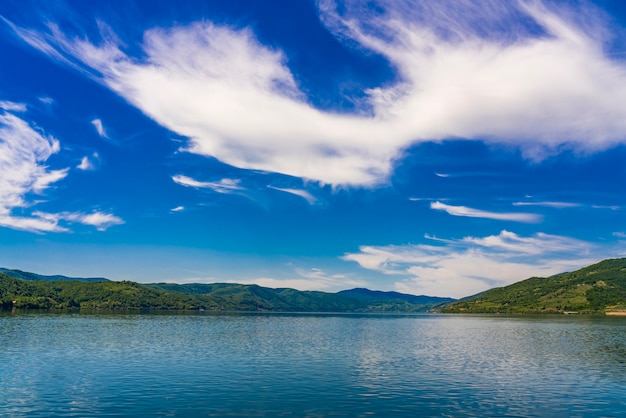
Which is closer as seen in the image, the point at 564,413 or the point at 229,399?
the point at 564,413

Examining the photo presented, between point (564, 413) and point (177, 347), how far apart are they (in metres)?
74.7

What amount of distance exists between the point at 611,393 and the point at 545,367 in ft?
67.9

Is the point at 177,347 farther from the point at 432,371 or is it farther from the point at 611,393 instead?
the point at 611,393

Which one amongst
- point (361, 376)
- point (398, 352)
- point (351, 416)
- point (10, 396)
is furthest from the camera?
point (398, 352)

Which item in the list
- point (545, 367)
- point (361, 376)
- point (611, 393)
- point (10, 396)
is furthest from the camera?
point (545, 367)

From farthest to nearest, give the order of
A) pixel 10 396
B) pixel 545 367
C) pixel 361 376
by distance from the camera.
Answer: pixel 545 367 → pixel 361 376 → pixel 10 396

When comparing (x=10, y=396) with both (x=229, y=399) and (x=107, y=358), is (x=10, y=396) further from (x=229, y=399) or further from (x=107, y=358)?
(x=107, y=358)

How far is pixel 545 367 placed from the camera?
235 feet

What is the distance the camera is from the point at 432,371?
66.4m

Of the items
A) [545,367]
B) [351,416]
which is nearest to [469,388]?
[351,416]

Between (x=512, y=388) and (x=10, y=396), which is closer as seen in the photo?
(x=10, y=396)

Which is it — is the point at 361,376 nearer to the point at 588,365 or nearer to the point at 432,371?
the point at 432,371

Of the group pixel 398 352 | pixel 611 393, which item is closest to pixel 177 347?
pixel 398 352

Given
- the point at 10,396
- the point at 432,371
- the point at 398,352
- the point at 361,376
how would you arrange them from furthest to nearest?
the point at 398,352 < the point at 432,371 < the point at 361,376 < the point at 10,396
